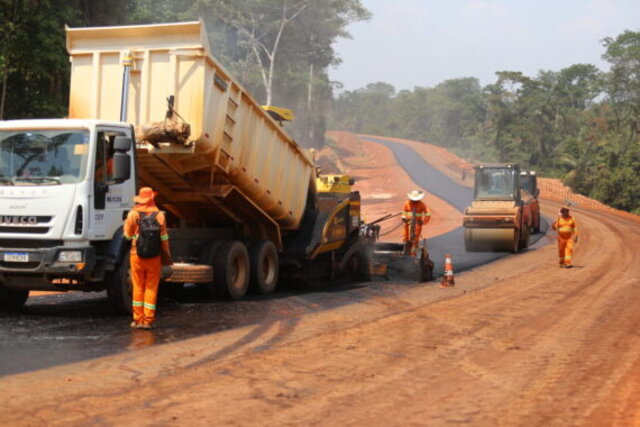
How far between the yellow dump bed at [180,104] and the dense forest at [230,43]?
25.6 feet

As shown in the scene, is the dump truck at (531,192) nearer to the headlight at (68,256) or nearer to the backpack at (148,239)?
the backpack at (148,239)

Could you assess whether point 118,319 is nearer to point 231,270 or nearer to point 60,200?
point 60,200

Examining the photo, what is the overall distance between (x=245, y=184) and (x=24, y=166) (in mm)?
3201

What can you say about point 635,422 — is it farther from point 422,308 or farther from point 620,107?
point 620,107

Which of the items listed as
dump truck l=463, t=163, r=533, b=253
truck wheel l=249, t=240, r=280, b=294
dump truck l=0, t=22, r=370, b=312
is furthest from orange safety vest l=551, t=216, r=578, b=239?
truck wheel l=249, t=240, r=280, b=294

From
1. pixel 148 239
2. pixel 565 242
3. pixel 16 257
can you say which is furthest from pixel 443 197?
pixel 16 257

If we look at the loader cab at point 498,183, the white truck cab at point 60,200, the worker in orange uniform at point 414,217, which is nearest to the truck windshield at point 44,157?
the white truck cab at point 60,200

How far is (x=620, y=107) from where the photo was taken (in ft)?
222

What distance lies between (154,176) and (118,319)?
2.32 metres

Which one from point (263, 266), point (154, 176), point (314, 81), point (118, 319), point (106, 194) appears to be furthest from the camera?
point (314, 81)

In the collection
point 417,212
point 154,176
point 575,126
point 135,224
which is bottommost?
point 135,224

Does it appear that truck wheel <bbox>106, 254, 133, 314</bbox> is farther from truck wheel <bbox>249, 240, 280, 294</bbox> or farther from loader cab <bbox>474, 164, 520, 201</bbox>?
loader cab <bbox>474, 164, 520, 201</bbox>

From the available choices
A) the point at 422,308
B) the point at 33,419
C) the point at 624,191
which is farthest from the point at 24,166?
the point at 624,191

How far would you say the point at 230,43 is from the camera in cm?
4816
